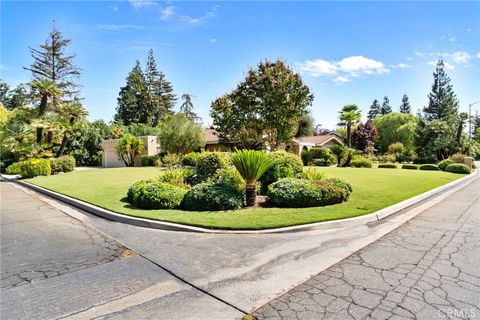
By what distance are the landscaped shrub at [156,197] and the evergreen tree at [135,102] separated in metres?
47.2

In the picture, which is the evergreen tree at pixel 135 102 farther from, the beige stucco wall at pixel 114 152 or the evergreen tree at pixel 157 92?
the beige stucco wall at pixel 114 152

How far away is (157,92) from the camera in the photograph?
185 feet

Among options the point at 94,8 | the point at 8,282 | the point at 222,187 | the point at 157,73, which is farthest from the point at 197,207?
the point at 157,73

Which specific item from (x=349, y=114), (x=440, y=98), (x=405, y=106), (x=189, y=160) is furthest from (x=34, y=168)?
(x=405, y=106)

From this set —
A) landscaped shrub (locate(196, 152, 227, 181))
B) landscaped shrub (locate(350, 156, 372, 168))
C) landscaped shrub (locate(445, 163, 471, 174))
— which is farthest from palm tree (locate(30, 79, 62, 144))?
landscaped shrub (locate(445, 163, 471, 174))

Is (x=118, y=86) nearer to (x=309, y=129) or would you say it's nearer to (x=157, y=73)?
(x=157, y=73)

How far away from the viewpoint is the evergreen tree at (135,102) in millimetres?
52969

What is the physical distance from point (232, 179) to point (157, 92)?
51704 millimetres

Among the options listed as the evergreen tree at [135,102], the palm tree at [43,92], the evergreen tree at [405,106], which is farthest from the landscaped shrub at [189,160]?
the evergreen tree at [405,106]

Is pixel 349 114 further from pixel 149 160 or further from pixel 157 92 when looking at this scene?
pixel 157 92

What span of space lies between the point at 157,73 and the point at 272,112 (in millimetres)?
40011

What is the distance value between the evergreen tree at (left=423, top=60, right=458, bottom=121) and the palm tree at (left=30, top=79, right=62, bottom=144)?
185 feet

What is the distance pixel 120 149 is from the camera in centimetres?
2892

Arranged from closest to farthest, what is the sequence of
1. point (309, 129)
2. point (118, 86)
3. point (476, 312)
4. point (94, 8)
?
1. point (476, 312)
2. point (94, 8)
3. point (309, 129)
4. point (118, 86)
